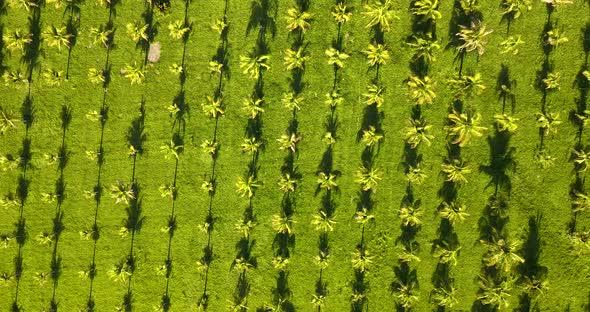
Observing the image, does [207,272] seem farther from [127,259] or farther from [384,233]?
[384,233]

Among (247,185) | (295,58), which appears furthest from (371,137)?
(247,185)

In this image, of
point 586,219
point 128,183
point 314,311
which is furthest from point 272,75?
point 586,219

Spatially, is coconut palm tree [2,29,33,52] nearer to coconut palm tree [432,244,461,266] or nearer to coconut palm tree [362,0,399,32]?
coconut palm tree [362,0,399,32]

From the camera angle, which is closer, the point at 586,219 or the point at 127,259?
the point at 586,219

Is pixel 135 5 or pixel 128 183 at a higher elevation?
pixel 135 5

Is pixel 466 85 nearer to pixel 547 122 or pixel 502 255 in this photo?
pixel 547 122

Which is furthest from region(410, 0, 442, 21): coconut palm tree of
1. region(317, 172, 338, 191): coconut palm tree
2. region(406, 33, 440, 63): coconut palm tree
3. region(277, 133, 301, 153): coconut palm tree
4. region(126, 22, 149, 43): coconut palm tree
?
region(126, 22, 149, 43): coconut palm tree
